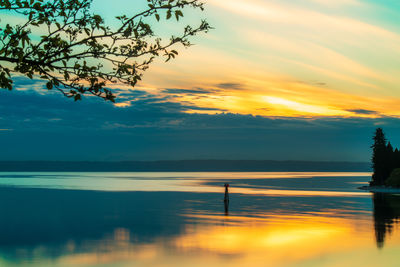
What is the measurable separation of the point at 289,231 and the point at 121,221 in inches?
555

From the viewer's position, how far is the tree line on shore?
95.6 meters

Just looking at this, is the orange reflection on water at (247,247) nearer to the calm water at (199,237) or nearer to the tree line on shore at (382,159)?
the calm water at (199,237)

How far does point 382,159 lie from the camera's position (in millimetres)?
96312

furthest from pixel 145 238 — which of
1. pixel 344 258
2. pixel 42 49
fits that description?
pixel 42 49

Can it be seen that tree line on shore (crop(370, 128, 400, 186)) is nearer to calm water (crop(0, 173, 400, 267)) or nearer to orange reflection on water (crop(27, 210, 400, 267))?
calm water (crop(0, 173, 400, 267))

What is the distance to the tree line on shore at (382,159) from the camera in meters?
95.6

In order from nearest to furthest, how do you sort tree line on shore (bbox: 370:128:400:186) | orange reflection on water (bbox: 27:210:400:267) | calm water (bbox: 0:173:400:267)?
orange reflection on water (bbox: 27:210:400:267) < calm water (bbox: 0:173:400:267) < tree line on shore (bbox: 370:128:400:186)

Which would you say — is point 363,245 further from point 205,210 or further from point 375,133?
point 375,133

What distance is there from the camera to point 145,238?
30.8 m

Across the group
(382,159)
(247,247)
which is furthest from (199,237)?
(382,159)

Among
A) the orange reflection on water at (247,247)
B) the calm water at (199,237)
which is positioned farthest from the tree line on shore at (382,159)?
the orange reflection on water at (247,247)

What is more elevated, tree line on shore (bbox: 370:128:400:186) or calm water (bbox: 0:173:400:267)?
tree line on shore (bbox: 370:128:400:186)

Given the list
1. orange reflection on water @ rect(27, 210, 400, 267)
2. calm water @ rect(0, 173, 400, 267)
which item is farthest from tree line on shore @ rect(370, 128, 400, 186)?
orange reflection on water @ rect(27, 210, 400, 267)

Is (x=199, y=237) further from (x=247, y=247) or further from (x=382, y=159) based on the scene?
(x=382, y=159)
